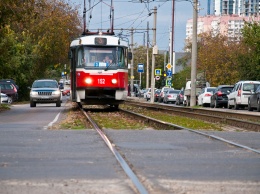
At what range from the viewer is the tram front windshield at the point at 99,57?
102ft

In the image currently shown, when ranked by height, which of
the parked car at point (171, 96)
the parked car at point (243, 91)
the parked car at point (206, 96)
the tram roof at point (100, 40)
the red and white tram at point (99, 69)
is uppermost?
the tram roof at point (100, 40)

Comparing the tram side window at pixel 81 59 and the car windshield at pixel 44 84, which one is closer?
the tram side window at pixel 81 59

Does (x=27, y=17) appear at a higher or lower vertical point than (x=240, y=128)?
higher

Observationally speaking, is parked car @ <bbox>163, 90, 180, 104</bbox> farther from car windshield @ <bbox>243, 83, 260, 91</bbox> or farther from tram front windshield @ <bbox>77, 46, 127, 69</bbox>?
tram front windshield @ <bbox>77, 46, 127, 69</bbox>

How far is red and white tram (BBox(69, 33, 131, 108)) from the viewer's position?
101 ft

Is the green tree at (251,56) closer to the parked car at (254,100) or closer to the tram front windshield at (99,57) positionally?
the parked car at (254,100)

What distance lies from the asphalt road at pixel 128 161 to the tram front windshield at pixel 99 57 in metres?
15.3

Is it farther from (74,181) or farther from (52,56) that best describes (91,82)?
(52,56)

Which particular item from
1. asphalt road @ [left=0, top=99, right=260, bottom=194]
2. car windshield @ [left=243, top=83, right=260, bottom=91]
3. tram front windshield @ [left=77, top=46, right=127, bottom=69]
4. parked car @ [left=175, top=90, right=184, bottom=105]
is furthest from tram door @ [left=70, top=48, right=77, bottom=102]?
parked car @ [left=175, top=90, right=184, bottom=105]

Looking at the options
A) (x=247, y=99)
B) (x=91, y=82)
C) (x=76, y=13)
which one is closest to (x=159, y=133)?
(x=91, y=82)

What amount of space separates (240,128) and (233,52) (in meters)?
67.2

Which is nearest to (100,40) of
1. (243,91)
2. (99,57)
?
(99,57)

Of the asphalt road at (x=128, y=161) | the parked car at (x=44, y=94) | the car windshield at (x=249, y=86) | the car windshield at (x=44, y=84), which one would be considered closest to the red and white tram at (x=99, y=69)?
the parked car at (x=44, y=94)

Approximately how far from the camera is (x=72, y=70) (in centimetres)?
3272
